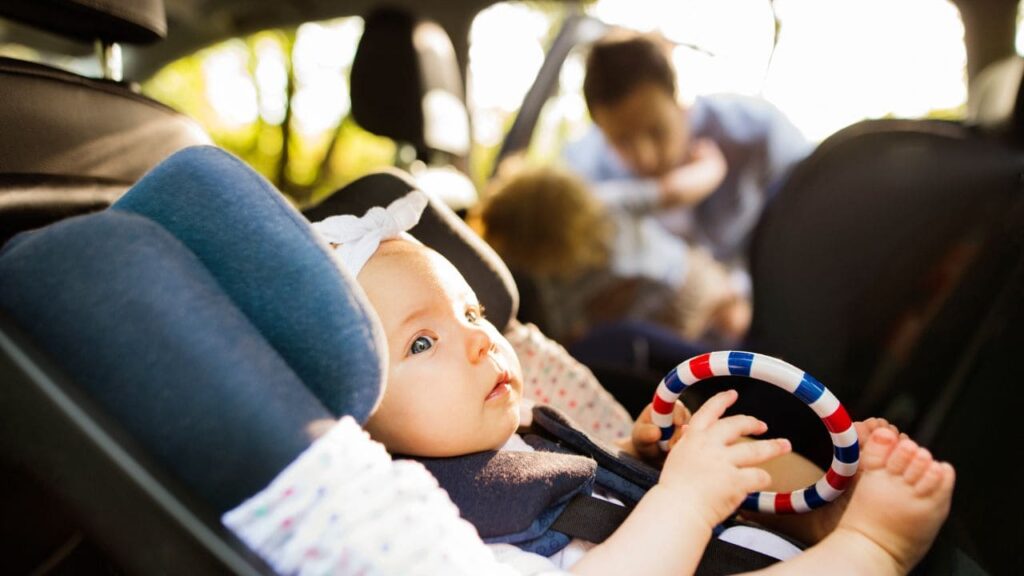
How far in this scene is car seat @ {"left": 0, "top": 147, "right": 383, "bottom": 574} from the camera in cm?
66

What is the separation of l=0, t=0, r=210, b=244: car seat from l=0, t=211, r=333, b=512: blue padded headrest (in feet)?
0.85

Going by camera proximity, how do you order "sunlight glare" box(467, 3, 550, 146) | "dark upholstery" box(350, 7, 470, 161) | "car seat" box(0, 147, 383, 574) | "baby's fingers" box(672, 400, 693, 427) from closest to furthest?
1. "car seat" box(0, 147, 383, 574)
2. "baby's fingers" box(672, 400, 693, 427)
3. "dark upholstery" box(350, 7, 470, 161)
4. "sunlight glare" box(467, 3, 550, 146)

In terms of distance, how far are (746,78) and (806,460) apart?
77.2 inches

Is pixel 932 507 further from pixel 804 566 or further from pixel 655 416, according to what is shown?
pixel 655 416

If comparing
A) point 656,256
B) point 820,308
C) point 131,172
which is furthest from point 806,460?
point 656,256

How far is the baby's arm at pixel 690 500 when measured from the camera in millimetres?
837

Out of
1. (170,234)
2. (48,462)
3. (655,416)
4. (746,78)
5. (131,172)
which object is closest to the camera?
(48,462)

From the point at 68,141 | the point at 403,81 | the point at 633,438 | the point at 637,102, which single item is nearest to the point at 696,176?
the point at 637,102

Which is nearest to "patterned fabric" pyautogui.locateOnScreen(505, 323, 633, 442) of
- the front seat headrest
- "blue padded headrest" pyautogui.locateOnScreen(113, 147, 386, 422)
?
"blue padded headrest" pyautogui.locateOnScreen(113, 147, 386, 422)

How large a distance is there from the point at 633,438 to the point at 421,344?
1.25 ft

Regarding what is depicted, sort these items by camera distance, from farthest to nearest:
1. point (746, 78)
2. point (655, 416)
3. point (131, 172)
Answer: point (746, 78)
point (131, 172)
point (655, 416)

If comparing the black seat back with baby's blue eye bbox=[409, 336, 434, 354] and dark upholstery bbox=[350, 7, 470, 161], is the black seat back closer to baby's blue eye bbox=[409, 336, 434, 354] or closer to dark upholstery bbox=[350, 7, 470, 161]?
baby's blue eye bbox=[409, 336, 434, 354]

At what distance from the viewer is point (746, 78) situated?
9.07 ft

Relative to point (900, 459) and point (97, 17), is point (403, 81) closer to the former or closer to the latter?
point (97, 17)
